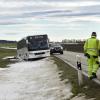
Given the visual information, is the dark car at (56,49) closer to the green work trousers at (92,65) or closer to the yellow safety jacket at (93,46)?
the yellow safety jacket at (93,46)

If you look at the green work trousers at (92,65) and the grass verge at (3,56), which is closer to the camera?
the green work trousers at (92,65)

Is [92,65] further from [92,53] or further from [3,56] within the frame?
[3,56]

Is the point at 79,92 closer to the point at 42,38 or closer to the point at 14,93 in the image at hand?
the point at 14,93

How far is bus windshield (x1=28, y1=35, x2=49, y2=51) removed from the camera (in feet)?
168

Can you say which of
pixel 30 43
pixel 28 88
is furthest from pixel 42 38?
pixel 28 88

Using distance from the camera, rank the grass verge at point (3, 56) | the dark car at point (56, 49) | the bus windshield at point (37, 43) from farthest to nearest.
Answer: the dark car at point (56, 49), the bus windshield at point (37, 43), the grass verge at point (3, 56)

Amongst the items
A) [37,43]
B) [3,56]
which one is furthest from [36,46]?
[3,56]

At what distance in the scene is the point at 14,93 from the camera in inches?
821

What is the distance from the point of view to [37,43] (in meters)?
51.6

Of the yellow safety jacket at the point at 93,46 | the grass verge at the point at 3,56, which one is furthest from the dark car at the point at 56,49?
the yellow safety jacket at the point at 93,46

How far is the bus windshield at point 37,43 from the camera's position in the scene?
51344mm

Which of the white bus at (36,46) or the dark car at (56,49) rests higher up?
the white bus at (36,46)

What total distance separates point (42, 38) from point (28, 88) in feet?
95.5

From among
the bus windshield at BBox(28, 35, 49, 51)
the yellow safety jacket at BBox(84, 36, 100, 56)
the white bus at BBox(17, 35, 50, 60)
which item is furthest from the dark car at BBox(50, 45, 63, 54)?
the yellow safety jacket at BBox(84, 36, 100, 56)
